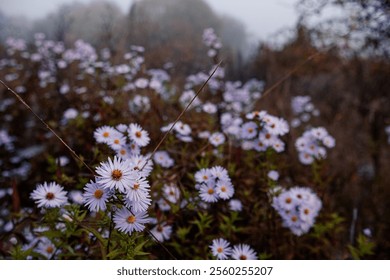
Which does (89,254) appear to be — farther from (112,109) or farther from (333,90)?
(333,90)

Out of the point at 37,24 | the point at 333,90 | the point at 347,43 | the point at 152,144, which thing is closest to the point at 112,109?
the point at 152,144

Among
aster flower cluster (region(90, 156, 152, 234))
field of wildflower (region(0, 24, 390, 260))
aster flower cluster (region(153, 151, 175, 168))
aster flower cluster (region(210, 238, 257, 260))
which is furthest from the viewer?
aster flower cluster (region(153, 151, 175, 168))

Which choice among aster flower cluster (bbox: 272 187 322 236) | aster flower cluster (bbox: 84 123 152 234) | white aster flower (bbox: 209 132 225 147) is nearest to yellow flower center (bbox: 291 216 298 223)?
aster flower cluster (bbox: 272 187 322 236)

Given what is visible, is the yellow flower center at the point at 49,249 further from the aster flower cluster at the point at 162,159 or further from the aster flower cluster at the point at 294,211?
the aster flower cluster at the point at 294,211

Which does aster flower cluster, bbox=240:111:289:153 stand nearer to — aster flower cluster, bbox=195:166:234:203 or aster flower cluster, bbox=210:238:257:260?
aster flower cluster, bbox=195:166:234:203

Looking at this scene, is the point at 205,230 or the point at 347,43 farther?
the point at 347,43

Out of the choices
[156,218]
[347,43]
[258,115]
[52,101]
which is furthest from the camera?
[52,101]

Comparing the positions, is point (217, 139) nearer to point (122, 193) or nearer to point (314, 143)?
point (314, 143)
